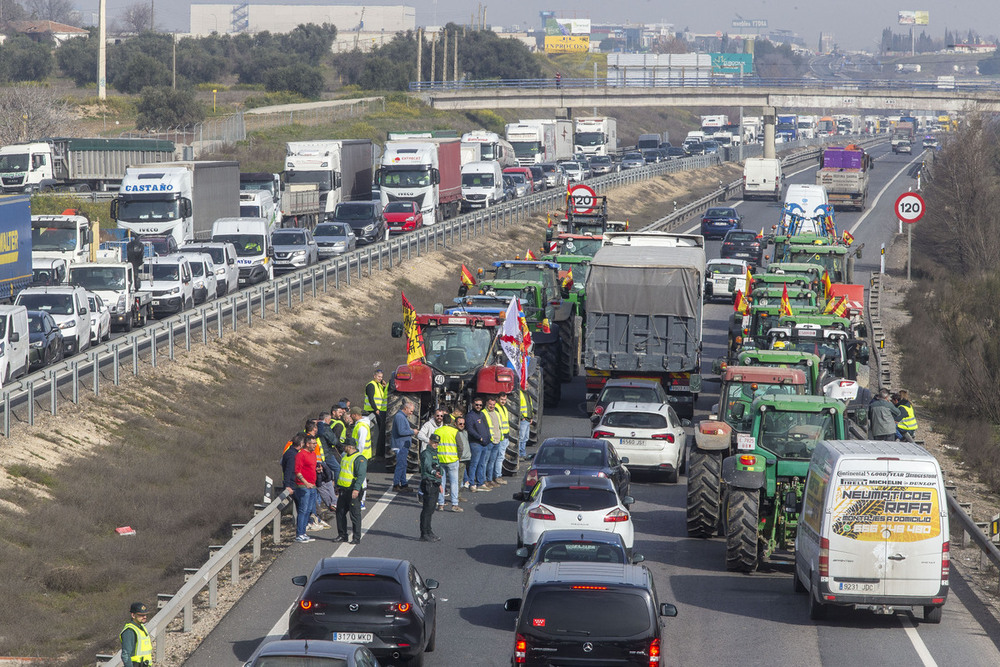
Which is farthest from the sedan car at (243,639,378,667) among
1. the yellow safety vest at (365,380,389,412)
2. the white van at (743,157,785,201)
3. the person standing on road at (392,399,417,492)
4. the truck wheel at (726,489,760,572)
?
the white van at (743,157,785,201)

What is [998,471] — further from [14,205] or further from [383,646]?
[14,205]

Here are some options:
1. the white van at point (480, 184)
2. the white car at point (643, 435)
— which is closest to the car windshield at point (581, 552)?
the white car at point (643, 435)

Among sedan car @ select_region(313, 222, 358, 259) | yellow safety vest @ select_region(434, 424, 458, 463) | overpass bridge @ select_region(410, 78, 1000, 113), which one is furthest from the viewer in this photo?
overpass bridge @ select_region(410, 78, 1000, 113)

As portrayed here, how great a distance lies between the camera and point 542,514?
17797 mm

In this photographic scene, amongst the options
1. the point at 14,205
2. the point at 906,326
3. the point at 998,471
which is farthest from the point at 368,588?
the point at 906,326

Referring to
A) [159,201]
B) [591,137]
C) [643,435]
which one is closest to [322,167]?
[159,201]

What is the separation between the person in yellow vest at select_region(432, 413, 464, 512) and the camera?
20969mm

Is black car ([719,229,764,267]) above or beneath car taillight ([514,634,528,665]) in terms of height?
above

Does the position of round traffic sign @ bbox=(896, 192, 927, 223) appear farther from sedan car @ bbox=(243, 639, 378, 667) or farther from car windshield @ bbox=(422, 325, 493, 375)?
sedan car @ bbox=(243, 639, 378, 667)

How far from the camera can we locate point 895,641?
15.5 metres

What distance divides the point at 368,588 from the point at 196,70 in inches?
5029

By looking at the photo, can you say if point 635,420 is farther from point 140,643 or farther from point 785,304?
point 140,643

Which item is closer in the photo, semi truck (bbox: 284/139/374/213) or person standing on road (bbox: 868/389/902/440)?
person standing on road (bbox: 868/389/902/440)

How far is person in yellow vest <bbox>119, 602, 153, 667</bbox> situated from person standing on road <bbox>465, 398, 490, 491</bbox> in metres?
9.51
